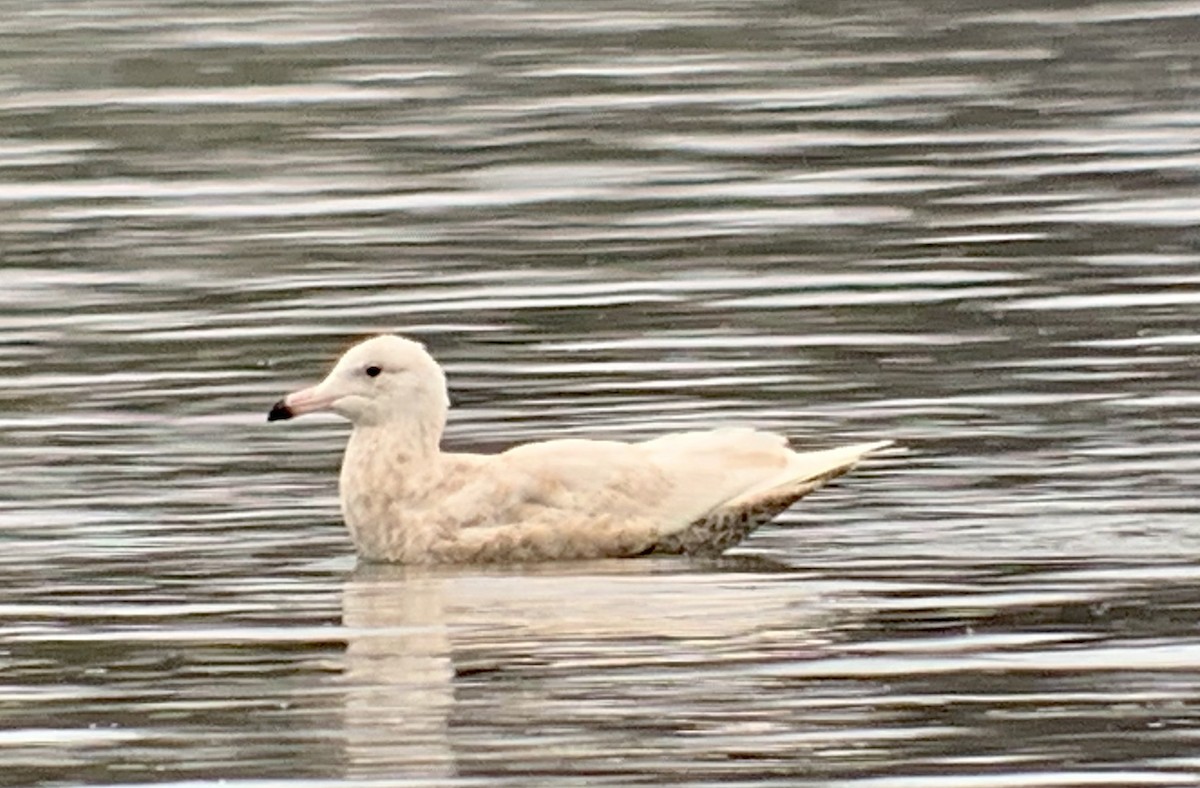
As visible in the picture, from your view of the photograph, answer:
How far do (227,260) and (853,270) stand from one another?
11.5 feet

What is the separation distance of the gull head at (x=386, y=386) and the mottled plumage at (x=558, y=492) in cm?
1

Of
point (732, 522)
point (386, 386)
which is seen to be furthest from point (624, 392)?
point (732, 522)

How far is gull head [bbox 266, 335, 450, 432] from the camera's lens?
620 inches

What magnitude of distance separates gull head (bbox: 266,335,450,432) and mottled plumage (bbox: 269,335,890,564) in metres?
0.01

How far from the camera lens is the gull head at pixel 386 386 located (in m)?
15.7

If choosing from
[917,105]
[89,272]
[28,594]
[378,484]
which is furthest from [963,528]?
[917,105]

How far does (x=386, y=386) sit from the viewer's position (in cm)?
1580

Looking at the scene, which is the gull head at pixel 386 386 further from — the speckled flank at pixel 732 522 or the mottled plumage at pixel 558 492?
the speckled flank at pixel 732 522

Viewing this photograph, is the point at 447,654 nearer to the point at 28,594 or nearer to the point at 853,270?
the point at 28,594

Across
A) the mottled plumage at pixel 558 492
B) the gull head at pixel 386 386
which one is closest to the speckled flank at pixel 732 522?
the mottled plumage at pixel 558 492

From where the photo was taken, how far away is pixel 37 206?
2698cm

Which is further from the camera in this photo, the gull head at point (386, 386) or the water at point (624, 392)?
the gull head at point (386, 386)

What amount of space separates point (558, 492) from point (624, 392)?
11.0ft

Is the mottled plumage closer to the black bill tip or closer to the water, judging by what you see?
the black bill tip
